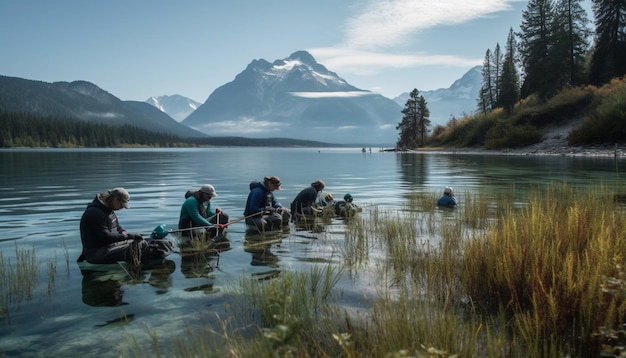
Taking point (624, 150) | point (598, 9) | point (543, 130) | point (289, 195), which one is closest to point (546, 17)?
point (598, 9)

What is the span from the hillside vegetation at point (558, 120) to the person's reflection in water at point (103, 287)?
50996 millimetres

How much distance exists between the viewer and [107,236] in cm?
920

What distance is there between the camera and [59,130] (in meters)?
175

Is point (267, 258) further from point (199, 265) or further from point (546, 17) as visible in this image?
point (546, 17)

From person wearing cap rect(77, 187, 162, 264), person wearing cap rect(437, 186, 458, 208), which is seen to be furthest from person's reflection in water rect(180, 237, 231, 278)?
person wearing cap rect(437, 186, 458, 208)

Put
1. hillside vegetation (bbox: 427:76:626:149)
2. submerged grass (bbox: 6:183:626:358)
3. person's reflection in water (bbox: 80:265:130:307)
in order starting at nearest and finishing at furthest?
submerged grass (bbox: 6:183:626:358), person's reflection in water (bbox: 80:265:130:307), hillside vegetation (bbox: 427:76:626:149)

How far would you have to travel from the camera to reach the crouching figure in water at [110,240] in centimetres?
898

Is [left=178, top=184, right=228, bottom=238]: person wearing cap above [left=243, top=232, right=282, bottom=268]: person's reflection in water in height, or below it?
above

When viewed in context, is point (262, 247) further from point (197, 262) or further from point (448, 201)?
point (448, 201)

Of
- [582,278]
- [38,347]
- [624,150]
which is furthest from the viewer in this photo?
[624,150]

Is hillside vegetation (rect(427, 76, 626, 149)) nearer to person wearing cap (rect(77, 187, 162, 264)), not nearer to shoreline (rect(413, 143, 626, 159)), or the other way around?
shoreline (rect(413, 143, 626, 159))

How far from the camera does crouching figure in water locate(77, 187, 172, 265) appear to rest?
8.98m

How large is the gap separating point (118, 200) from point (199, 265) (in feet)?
7.82

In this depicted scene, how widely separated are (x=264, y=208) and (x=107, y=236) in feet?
19.7
